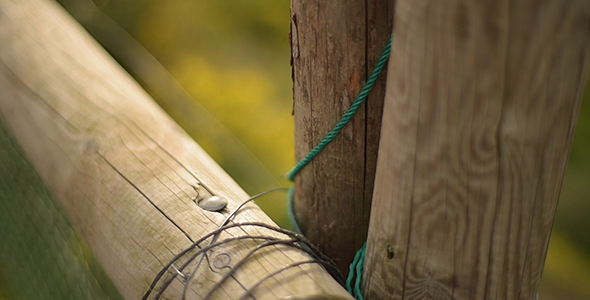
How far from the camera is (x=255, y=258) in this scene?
760 mm

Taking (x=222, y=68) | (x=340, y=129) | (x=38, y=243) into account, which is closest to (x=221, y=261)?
(x=340, y=129)

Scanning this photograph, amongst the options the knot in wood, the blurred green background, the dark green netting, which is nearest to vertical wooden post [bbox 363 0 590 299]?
the knot in wood

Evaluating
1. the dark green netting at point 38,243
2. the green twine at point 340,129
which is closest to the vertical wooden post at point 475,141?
the green twine at point 340,129

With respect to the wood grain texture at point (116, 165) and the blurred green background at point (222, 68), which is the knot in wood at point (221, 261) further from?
the blurred green background at point (222, 68)

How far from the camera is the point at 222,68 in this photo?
2.93 meters

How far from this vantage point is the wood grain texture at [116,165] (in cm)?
76

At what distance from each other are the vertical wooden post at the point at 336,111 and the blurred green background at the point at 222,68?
1629mm

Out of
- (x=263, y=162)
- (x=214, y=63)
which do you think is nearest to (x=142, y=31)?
(x=214, y=63)

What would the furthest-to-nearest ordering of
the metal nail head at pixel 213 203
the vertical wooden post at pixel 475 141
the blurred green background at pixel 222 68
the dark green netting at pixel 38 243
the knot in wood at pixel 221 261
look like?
the blurred green background at pixel 222 68 → the dark green netting at pixel 38 243 → the metal nail head at pixel 213 203 → the knot in wood at pixel 221 261 → the vertical wooden post at pixel 475 141

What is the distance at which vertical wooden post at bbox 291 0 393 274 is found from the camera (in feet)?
2.71

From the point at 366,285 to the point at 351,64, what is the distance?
1.29 feet

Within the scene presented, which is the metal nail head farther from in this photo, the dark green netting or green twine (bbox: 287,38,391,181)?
the dark green netting

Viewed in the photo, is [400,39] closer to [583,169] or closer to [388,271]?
[388,271]

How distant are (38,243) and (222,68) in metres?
1.66
